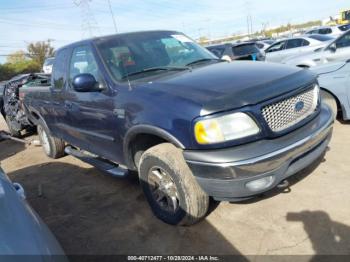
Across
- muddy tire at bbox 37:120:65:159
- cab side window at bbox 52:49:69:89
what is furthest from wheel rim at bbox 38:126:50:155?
cab side window at bbox 52:49:69:89

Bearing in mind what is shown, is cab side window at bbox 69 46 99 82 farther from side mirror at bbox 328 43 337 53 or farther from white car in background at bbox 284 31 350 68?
side mirror at bbox 328 43 337 53

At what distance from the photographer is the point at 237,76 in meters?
3.20

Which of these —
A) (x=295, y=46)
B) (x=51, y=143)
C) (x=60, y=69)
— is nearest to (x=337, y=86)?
(x=60, y=69)

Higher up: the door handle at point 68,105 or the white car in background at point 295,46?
the door handle at point 68,105

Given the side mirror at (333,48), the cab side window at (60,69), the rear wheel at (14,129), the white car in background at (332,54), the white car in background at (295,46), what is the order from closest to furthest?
the cab side window at (60,69) → the white car in background at (332,54) → the side mirror at (333,48) → the rear wheel at (14,129) → the white car in background at (295,46)

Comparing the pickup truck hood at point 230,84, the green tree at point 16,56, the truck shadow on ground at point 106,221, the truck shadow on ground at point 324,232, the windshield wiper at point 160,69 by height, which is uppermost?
the windshield wiper at point 160,69

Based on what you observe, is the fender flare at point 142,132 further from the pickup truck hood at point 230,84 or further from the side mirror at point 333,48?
the side mirror at point 333,48

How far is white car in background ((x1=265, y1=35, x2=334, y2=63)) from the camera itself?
12559 mm

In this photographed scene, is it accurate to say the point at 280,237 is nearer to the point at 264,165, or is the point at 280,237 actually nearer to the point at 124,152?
the point at 264,165

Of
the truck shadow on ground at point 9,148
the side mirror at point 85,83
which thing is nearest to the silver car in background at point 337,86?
the side mirror at point 85,83

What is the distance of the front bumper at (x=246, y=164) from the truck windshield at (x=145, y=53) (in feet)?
4.38

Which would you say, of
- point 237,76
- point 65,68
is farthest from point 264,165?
point 65,68

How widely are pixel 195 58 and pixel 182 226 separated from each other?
6.48 feet

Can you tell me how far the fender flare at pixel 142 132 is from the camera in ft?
9.62
